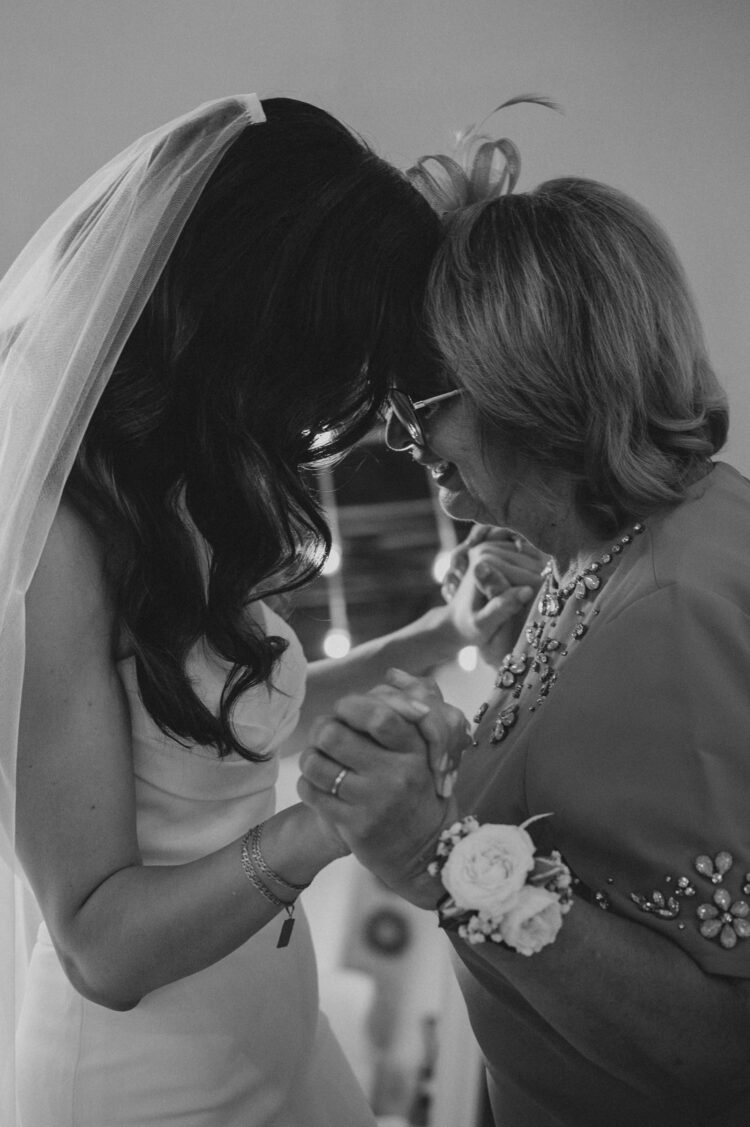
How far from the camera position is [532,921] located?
2.87 ft

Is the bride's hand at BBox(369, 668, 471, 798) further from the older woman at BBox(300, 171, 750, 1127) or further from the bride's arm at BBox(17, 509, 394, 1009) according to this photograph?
the bride's arm at BBox(17, 509, 394, 1009)

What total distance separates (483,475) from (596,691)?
344 mm

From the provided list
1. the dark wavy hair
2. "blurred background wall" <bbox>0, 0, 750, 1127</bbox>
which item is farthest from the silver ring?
"blurred background wall" <bbox>0, 0, 750, 1127</bbox>

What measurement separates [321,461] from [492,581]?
49 cm

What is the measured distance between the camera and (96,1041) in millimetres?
1154

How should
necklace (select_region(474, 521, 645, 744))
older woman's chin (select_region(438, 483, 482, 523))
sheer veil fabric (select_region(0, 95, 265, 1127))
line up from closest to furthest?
sheer veil fabric (select_region(0, 95, 265, 1127)) < necklace (select_region(474, 521, 645, 744)) < older woman's chin (select_region(438, 483, 482, 523))

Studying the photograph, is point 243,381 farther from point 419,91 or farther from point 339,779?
point 419,91

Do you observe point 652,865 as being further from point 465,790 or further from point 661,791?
point 465,790

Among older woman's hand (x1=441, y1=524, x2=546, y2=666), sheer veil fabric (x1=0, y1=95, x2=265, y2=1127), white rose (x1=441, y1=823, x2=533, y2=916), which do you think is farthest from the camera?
older woman's hand (x1=441, y1=524, x2=546, y2=666)

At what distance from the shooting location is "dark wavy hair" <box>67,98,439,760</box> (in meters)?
1.06

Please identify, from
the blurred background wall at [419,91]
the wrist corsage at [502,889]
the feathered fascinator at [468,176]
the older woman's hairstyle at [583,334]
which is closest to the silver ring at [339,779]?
the wrist corsage at [502,889]

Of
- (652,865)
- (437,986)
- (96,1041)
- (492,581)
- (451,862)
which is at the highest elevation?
(451,862)

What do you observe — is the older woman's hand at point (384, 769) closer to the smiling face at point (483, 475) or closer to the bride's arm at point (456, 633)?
the smiling face at point (483, 475)

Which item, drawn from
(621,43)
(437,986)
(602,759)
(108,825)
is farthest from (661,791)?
(621,43)
